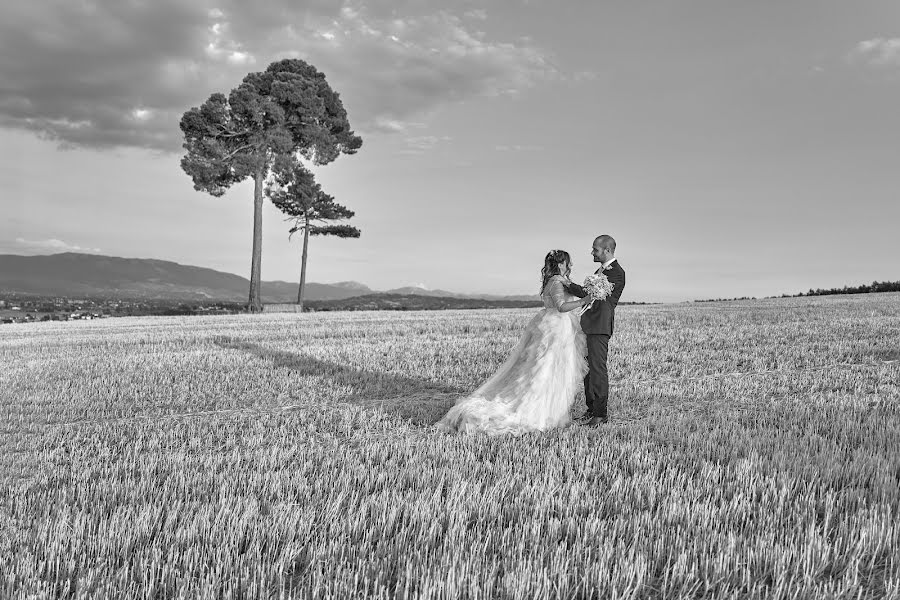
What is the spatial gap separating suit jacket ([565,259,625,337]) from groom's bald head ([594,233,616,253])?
185 millimetres

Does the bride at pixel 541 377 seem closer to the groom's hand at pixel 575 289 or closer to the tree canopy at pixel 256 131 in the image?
the groom's hand at pixel 575 289

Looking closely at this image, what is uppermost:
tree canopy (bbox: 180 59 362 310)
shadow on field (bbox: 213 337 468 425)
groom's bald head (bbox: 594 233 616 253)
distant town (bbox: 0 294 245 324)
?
tree canopy (bbox: 180 59 362 310)

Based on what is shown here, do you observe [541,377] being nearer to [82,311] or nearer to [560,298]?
[560,298]

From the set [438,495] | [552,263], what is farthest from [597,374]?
[438,495]

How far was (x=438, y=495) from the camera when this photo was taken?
4.47 meters

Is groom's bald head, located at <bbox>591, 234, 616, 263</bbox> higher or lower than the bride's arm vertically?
higher

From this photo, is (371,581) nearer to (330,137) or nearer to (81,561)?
(81,561)

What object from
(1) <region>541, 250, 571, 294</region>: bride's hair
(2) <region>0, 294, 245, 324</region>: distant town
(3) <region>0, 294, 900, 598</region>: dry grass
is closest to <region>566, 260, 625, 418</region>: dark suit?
(1) <region>541, 250, 571, 294</region>: bride's hair

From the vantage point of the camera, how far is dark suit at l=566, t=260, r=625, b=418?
7609mm

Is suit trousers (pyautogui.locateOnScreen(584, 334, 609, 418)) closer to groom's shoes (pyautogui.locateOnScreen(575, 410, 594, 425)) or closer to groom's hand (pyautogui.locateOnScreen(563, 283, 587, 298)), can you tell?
groom's shoes (pyautogui.locateOnScreen(575, 410, 594, 425))

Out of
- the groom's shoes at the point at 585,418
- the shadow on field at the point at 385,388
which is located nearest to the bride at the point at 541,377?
the groom's shoes at the point at 585,418

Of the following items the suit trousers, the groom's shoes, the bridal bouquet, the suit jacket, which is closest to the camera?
the bridal bouquet

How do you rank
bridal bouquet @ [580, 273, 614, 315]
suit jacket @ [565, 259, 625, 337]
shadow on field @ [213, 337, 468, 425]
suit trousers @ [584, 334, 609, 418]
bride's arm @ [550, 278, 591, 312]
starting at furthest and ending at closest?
shadow on field @ [213, 337, 468, 425], suit trousers @ [584, 334, 609, 418], suit jacket @ [565, 259, 625, 337], bride's arm @ [550, 278, 591, 312], bridal bouquet @ [580, 273, 614, 315]

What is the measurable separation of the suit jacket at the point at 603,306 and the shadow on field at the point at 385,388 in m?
2.45
